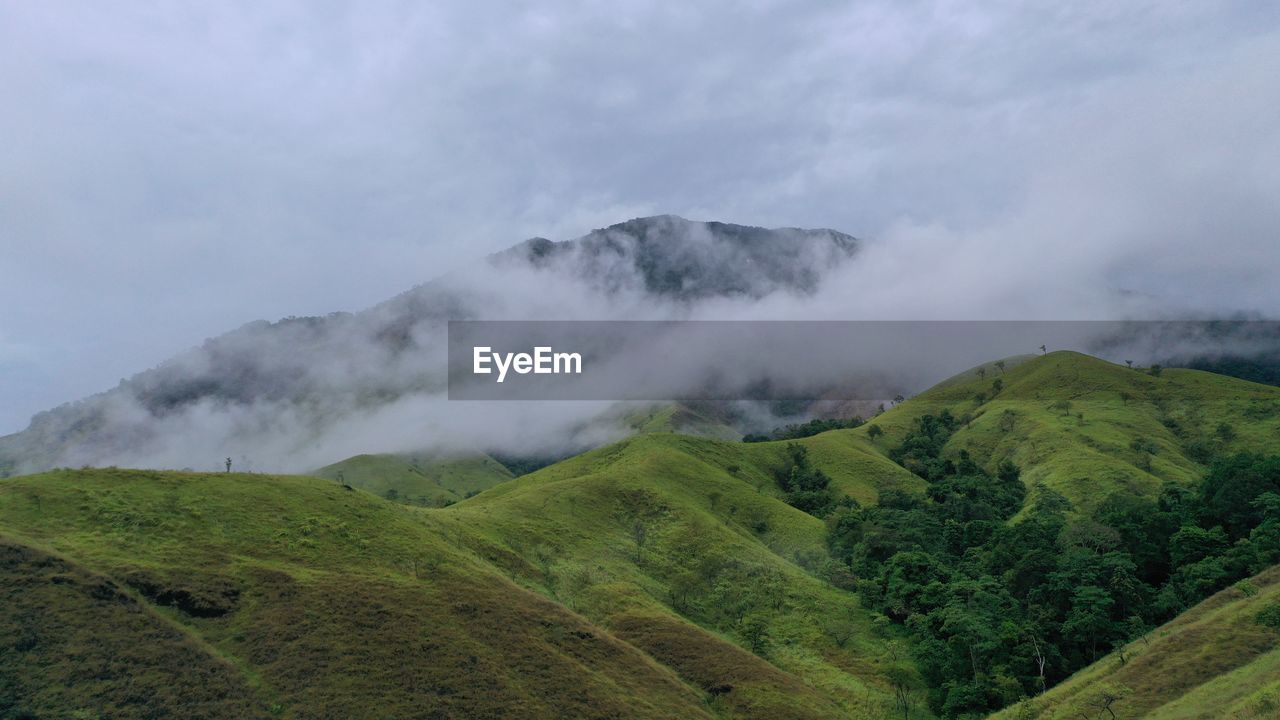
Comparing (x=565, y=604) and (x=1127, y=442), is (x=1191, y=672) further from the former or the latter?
(x=1127, y=442)

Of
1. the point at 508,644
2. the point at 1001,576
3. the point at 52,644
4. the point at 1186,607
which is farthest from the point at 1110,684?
the point at 52,644

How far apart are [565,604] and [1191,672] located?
2208 inches

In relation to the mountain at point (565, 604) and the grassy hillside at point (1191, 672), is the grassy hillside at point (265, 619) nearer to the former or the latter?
the mountain at point (565, 604)

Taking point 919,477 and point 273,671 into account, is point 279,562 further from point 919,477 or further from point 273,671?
point 919,477

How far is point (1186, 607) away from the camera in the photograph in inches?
3231

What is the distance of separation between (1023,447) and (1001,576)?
92172mm

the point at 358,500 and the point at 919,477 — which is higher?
the point at 358,500

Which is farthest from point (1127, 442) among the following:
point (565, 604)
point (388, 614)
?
point (388, 614)

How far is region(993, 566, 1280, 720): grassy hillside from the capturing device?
52.4 meters

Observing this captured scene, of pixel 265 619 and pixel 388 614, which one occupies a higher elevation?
pixel 265 619

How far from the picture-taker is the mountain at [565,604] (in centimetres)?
5406

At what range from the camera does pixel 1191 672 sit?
5878 cm

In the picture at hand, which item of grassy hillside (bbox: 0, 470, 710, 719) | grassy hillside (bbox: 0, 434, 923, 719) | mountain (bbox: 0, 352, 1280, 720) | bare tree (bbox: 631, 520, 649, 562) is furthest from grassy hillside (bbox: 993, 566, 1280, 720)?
bare tree (bbox: 631, 520, 649, 562)

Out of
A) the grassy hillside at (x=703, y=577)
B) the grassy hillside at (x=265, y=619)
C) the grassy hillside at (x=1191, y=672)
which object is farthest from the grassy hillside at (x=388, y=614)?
the grassy hillside at (x=1191, y=672)
